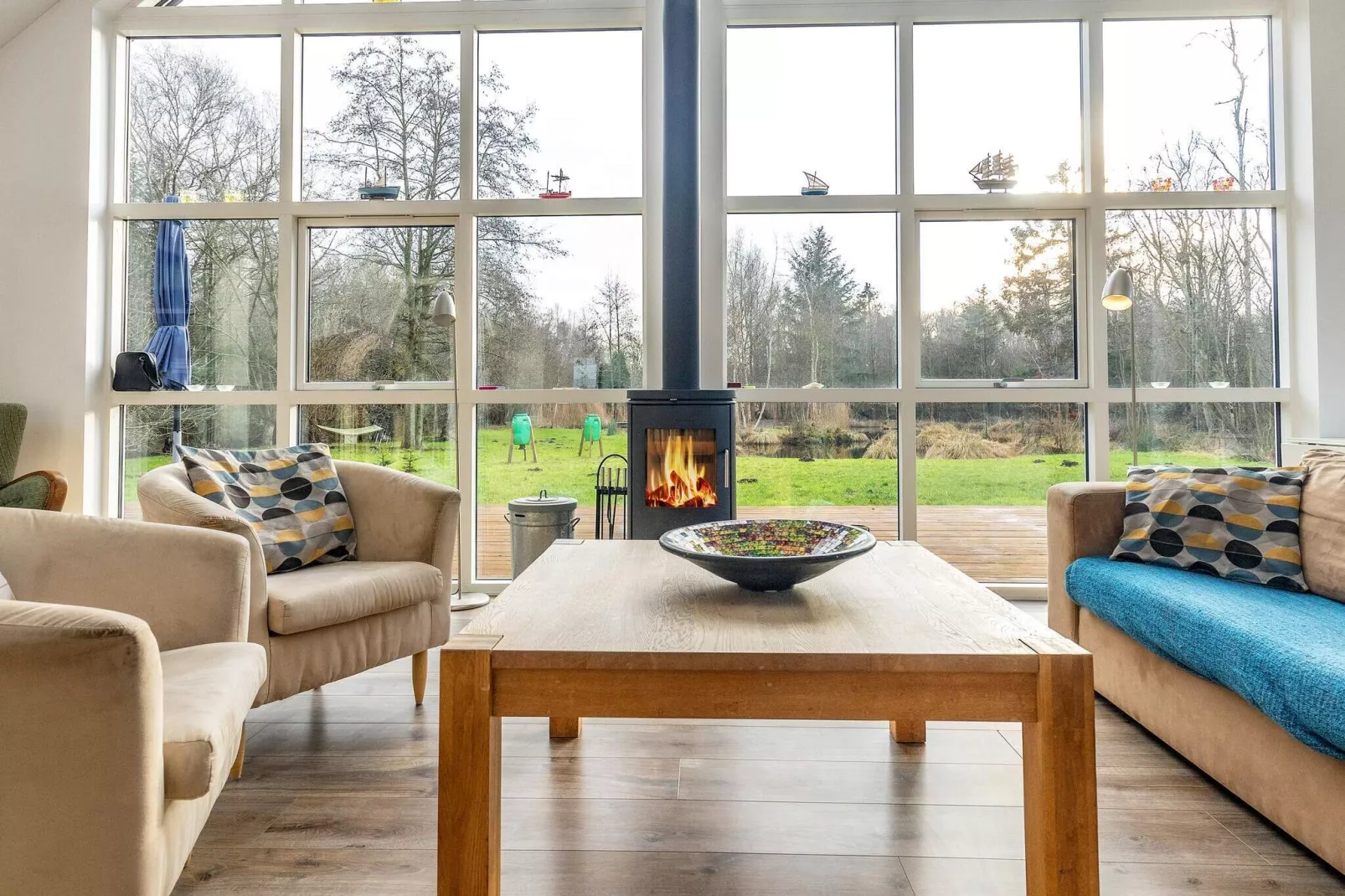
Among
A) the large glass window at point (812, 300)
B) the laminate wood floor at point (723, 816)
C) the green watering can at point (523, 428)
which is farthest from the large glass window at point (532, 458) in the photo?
the laminate wood floor at point (723, 816)

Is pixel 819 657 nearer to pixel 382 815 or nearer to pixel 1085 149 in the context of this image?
pixel 382 815

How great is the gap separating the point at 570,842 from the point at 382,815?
0.46 metres

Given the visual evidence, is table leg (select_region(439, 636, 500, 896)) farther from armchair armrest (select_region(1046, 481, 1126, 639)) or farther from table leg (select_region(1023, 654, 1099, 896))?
armchair armrest (select_region(1046, 481, 1126, 639))

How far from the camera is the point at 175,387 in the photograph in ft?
12.7

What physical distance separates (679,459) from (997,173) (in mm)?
2254

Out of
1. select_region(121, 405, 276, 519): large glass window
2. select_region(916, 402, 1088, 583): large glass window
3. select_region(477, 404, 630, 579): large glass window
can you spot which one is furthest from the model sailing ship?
select_region(121, 405, 276, 519): large glass window

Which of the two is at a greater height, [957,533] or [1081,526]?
[1081,526]

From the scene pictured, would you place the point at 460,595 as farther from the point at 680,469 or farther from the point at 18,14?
the point at 18,14

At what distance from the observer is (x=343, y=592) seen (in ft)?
6.86

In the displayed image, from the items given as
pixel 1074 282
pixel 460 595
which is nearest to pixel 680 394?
pixel 460 595

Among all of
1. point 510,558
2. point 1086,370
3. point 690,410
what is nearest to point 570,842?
point 690,410

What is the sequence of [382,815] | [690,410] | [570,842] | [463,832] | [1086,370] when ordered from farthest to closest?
1. [1086,370]
2. [690,410]
3. [382,815]
4. [570,842]
5. [463,832]

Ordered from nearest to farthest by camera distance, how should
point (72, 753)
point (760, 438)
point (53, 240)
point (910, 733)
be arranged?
point (72, 753) → point (910, 733) → point (53, 240) → point (760, 438)

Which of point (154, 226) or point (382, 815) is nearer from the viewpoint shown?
point (382, 815)
